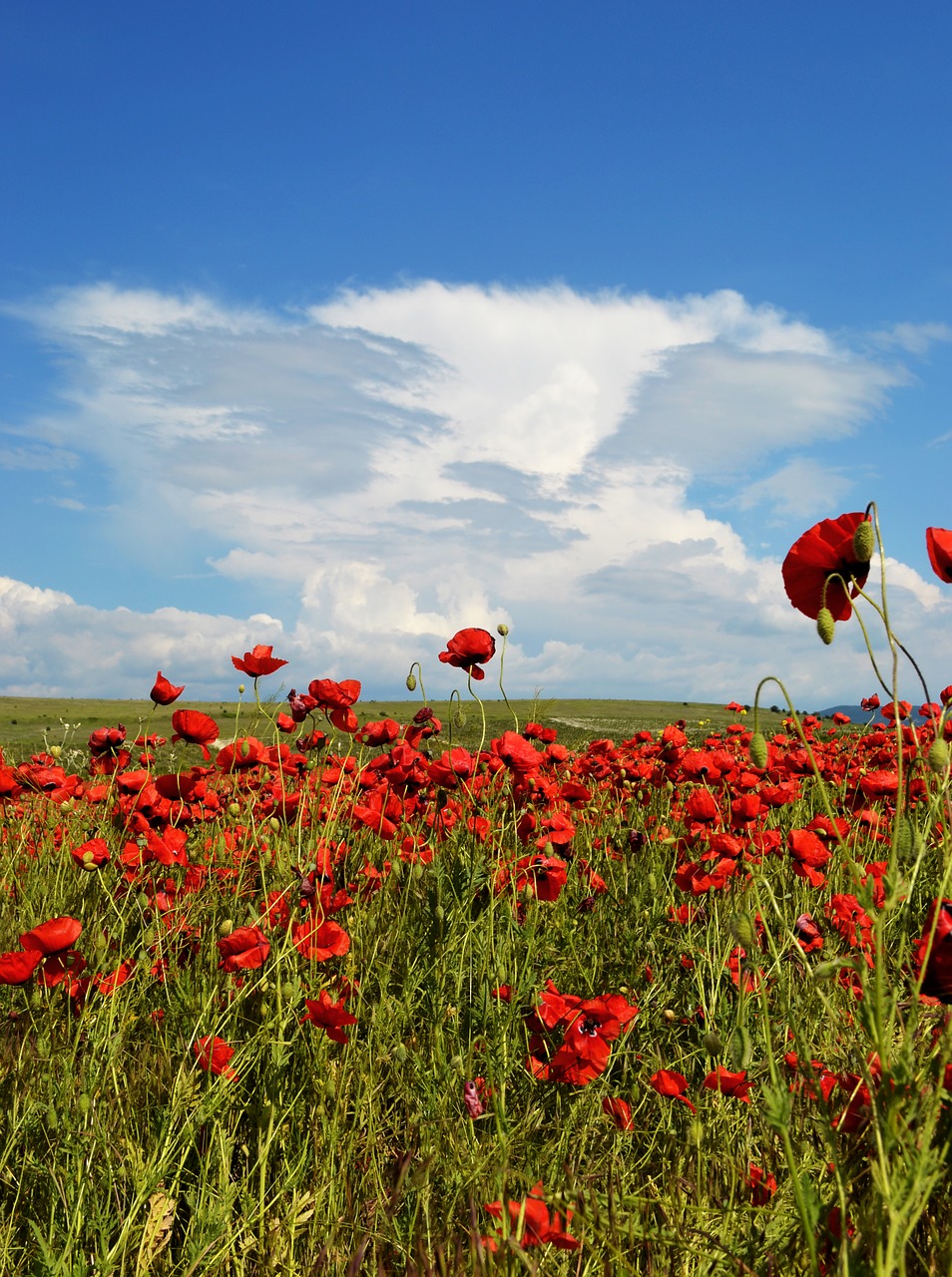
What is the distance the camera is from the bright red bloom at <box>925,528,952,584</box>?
1.54 metres

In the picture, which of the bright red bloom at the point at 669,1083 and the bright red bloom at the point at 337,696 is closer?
the bright red bloom at the point at 669,1083

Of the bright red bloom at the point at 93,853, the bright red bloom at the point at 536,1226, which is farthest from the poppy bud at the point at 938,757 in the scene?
the bright red bloom at the point at 93,853

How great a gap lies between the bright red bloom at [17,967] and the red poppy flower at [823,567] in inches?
72.4

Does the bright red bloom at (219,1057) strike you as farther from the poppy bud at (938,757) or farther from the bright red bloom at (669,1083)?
the poppy bud at (938,757)

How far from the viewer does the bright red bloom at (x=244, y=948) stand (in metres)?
2.06

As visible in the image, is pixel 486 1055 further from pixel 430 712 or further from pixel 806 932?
pixel 430 712

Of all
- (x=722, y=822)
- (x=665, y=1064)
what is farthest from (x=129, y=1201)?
(x=722, y=822)

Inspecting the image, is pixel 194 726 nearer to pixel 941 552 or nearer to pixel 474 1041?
pixel 474 1041

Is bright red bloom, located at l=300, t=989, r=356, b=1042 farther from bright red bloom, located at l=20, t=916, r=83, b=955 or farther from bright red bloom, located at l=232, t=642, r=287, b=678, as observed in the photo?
bright red bloom, located at l=232, t=642, r=287, b=678

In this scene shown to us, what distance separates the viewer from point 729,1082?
6.11ft

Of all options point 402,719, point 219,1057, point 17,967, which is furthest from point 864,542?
point 402,719

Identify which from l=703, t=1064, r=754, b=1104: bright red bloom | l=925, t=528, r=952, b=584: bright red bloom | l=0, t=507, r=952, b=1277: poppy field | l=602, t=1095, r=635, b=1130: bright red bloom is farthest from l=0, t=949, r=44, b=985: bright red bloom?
l=925, t=528, r=952, b=584: bright red bloom

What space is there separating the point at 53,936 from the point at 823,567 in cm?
189

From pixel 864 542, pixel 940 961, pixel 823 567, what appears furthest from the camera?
pixel 823 567
